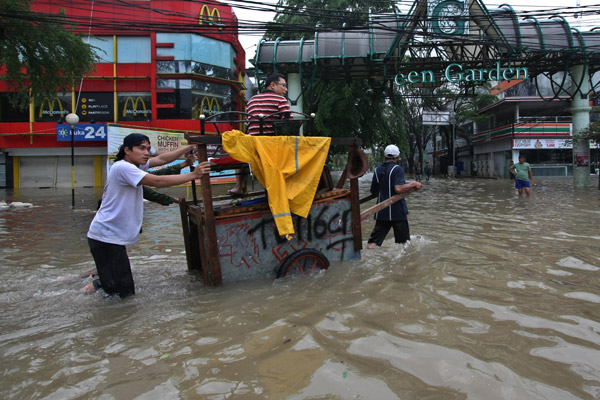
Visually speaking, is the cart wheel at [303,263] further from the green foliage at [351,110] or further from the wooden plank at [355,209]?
the green foliage at [351,110]

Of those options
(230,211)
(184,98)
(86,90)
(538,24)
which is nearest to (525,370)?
(230,211)

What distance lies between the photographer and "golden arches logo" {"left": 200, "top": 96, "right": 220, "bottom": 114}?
25.2 m

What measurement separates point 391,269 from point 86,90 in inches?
1008

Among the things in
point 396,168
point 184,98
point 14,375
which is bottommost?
point 14,375

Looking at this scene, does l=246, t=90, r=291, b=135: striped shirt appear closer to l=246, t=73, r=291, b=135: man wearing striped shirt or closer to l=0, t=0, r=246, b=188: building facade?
l=246, t=73, r=291, b=135: man wearing striped shirt

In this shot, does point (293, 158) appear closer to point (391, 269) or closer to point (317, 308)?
point (317, 308)

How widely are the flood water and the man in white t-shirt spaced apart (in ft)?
1.11

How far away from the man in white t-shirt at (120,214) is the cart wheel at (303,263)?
1.26 metres

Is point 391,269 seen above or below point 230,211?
below

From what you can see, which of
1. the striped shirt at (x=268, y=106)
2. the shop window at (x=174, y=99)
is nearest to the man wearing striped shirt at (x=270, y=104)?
the striped shirt at (x=268, y=106)

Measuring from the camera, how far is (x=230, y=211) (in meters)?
3.81

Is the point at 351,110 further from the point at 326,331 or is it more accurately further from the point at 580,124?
the point at 326,331

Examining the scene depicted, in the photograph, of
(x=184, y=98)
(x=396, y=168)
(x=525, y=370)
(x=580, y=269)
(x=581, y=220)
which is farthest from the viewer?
(x=184, y=98)

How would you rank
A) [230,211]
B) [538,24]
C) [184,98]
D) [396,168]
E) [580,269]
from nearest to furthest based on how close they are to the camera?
1. [230,211]
2. [580,269]
3. [396,168]
4. [538,24]
5. [184,98]
